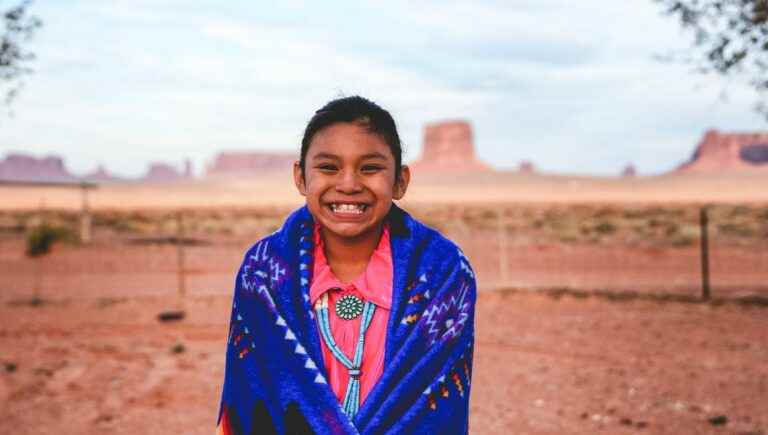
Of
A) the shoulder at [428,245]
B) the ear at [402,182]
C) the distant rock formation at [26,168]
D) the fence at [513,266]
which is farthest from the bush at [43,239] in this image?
the distant rock formation at [26,168]

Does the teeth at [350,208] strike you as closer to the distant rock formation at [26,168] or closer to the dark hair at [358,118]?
the dark hair at [358,118]

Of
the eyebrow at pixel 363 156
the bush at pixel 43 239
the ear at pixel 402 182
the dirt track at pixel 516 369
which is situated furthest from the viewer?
the bush at pixel 43 239

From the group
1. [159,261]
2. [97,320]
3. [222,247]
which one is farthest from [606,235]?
[97,320]

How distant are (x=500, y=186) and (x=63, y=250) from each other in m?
114

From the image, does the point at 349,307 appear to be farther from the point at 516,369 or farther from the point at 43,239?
the point at 43,239

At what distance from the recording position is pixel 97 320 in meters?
10.4

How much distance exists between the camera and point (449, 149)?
6540 inches

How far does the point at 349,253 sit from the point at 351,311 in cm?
22

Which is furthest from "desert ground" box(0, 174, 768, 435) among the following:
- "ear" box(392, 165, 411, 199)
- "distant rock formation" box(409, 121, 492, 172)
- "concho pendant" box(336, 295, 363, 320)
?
"distant rock formation" box(409, 121, 492, 172)

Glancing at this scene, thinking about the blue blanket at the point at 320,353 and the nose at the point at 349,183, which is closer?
the blue blanket at the point at 320,353

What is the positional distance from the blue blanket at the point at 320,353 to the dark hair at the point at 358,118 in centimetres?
28

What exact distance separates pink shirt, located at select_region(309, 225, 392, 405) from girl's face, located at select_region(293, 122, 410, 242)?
111 mm

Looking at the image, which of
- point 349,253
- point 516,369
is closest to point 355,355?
point 349,253

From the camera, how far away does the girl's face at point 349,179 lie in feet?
7.15
